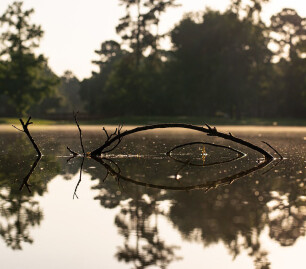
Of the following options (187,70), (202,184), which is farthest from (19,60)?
(202,184)

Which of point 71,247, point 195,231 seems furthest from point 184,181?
point 71,247

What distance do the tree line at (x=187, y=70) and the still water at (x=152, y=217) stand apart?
66720 millimetres

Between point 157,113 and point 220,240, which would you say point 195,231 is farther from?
point 157,113

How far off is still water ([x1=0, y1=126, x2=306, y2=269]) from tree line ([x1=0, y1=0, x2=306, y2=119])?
2627 inches

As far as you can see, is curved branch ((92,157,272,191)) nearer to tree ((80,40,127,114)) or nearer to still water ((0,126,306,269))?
still water ((0,126,306,269))

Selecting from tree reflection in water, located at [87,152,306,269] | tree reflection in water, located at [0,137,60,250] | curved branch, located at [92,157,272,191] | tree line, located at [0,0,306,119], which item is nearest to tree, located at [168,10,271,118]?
tree line, located at [0,0,306,119]

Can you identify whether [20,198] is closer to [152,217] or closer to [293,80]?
[152,217]

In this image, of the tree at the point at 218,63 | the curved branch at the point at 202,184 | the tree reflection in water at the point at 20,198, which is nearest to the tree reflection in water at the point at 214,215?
the curved branch at the point at 202,184

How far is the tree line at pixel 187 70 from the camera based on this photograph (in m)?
82.9

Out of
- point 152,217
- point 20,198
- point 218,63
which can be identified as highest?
point 218,63

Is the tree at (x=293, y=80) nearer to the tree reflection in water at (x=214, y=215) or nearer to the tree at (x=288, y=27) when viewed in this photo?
the tree at (x=288, y=27)

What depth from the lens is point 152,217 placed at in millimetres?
9422

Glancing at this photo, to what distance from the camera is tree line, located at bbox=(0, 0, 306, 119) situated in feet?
272

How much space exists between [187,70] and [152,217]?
80059mm
